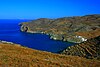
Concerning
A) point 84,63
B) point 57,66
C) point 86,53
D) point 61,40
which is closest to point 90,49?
point 86,53

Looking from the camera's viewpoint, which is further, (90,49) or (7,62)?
(90,49)

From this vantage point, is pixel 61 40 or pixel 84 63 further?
pixel 61 40

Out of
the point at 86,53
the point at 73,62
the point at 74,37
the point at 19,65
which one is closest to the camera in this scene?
the point at 19,65

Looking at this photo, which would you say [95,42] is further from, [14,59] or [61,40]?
[61,40]

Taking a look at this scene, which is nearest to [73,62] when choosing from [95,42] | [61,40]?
[95,42]

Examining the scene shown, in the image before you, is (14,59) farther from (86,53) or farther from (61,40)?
(61,40)

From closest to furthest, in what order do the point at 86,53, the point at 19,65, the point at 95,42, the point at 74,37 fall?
the point at 19,65 < the point at 86,53 < the point at 95,42 < the point at 74,37

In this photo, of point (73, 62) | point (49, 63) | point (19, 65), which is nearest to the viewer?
point (19, 65)

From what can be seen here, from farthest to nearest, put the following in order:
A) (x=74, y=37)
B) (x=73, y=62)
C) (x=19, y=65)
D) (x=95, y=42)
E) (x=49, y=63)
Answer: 1. (x=74, y=37)
2. (x=95, y=42)
3. (x=73, y=62)
4. (x=49, y=63)
5. (x=19, y=65)
